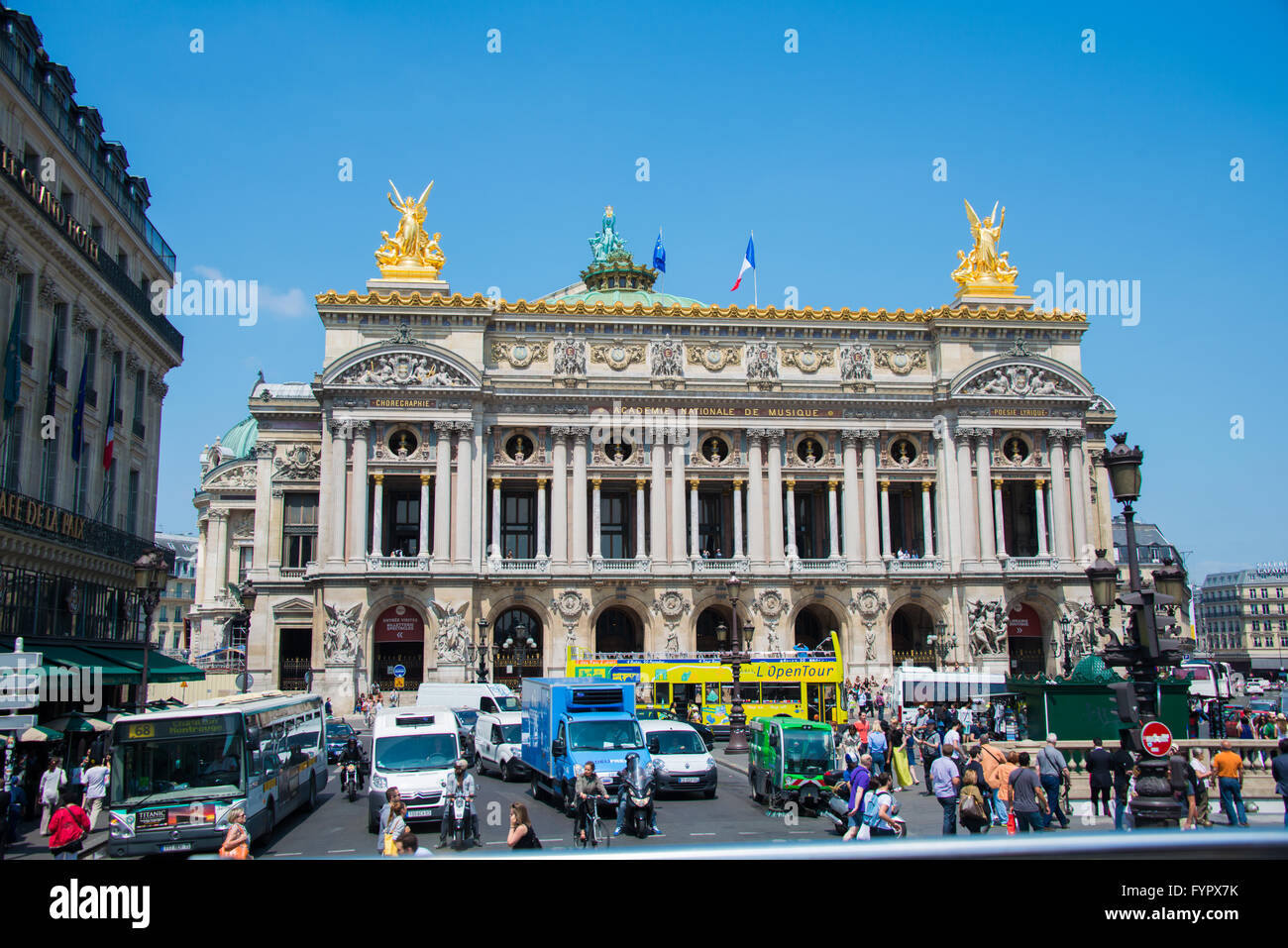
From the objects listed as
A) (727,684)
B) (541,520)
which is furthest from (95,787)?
(541,520)

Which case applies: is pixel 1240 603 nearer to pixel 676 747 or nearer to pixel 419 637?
pixel 419 637

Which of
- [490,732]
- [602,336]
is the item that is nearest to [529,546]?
[602,336]

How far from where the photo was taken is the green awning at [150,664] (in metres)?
39.7

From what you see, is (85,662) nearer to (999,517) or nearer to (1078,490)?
(999,517)

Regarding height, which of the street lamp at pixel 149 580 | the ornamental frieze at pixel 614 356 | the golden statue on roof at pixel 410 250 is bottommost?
the street lamp at pixel 149 580

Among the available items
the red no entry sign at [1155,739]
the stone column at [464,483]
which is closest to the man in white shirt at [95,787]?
the red no entry sign at [1155,739]

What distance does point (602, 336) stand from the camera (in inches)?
2399

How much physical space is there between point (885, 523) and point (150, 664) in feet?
127

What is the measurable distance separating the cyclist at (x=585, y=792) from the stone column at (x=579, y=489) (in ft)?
123

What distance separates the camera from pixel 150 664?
41.4m

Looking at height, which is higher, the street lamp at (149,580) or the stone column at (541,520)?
the stone column at (541,520)

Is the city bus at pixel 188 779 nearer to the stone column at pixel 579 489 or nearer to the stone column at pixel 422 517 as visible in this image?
the stone column at pixel 422 517
